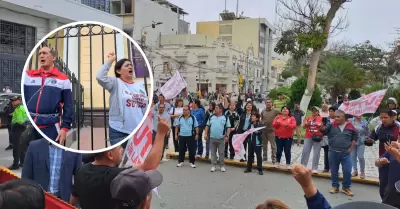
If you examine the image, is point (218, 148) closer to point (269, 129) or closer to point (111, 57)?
point (269, 129)

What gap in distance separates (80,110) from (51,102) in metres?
0.15

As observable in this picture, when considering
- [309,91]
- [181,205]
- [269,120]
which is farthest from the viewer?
[309,91]

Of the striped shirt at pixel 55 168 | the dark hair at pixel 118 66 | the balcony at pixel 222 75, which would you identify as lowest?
the striped shirt at pixel 55 168

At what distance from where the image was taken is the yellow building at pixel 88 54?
176cm

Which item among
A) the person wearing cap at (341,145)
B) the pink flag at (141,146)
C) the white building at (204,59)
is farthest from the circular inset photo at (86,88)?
the white building at (204,59)

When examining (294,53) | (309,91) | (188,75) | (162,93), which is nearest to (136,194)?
(162,93)

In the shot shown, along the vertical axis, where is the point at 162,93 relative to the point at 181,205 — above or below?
above

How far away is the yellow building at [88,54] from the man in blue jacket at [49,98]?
1.9 inches

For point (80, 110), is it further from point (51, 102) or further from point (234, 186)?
point (234, 186)

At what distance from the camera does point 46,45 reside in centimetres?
178

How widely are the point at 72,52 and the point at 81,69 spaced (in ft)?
0.35

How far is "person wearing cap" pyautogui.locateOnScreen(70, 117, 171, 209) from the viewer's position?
2061 mm

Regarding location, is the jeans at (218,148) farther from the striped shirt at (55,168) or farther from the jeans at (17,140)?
the striped shirt at (55,168)

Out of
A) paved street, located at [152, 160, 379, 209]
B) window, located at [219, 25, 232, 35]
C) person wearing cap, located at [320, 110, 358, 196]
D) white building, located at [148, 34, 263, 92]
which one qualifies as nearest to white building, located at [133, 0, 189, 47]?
white building, located at [148, 34, 263, 92]
